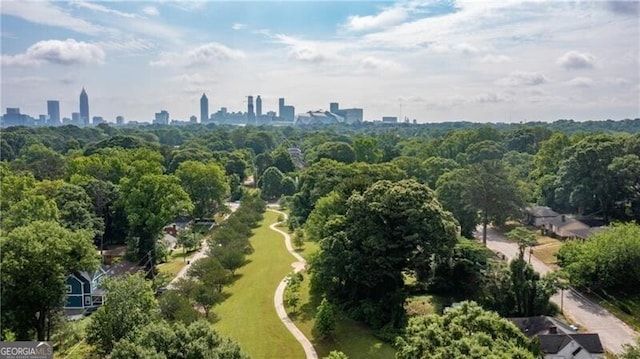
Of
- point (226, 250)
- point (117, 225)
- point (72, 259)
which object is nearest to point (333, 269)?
point (226, 250)

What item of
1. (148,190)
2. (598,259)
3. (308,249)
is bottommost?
(308,249)

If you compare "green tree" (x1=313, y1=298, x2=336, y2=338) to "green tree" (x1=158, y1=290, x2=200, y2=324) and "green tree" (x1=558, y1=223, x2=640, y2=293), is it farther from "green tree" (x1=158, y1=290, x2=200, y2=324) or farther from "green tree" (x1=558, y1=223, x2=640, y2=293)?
"green tree" (x1=558, y1=223, x2=640, y2=293)

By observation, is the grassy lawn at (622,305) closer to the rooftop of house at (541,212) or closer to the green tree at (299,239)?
the rooftop of house at (541,212)

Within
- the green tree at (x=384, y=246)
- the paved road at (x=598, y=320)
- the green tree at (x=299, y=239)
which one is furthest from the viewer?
the green tree at (x=299, y=239)

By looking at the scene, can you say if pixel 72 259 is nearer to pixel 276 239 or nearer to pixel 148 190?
pixel 148 190

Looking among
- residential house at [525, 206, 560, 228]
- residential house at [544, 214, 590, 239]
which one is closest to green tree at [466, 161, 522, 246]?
residential house at [544, 214, 590, 239]

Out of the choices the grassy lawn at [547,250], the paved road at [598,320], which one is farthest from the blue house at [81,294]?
the grassy lawn at [547,250]
